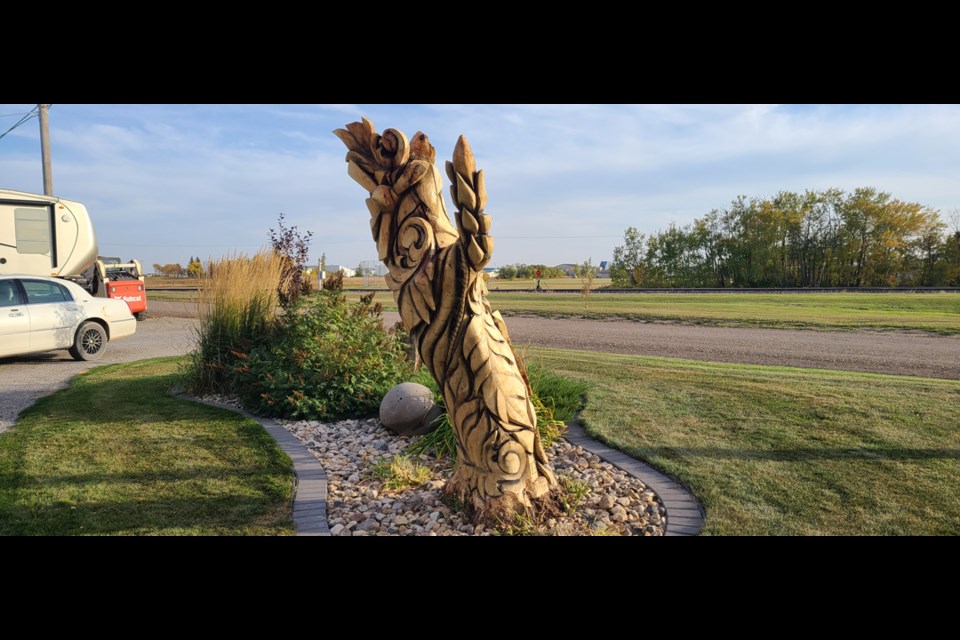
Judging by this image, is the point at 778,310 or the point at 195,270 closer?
the point at 195,270

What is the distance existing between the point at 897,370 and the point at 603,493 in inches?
282

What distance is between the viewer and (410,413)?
536cm

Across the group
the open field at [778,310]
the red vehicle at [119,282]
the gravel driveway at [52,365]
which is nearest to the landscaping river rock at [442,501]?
the gravel driveway at [52,365]

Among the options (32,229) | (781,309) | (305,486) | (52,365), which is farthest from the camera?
(781,309)

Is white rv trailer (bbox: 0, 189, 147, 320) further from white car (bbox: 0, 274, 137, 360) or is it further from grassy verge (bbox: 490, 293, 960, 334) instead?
grassy verge (bbox: 490, 293, 960, 334)

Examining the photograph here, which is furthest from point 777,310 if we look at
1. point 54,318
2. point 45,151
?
point 45,151

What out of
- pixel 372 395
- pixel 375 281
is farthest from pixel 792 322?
pixel 375 281

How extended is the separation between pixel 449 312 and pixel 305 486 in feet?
6.32

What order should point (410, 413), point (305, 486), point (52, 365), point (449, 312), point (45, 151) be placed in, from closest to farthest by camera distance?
point (449, 312) → point (305, 486) → point (410, 413) → point (52, 365) → point (45, 151)

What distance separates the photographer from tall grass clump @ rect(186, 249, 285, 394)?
7172mm

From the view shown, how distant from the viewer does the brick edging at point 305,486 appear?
355 centimetres

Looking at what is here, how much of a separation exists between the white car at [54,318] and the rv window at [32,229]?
3827mm

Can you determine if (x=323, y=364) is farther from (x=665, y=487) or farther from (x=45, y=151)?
(x=45, y=151)

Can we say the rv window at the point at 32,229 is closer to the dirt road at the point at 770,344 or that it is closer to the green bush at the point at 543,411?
the dirt road at the point at 770,344
